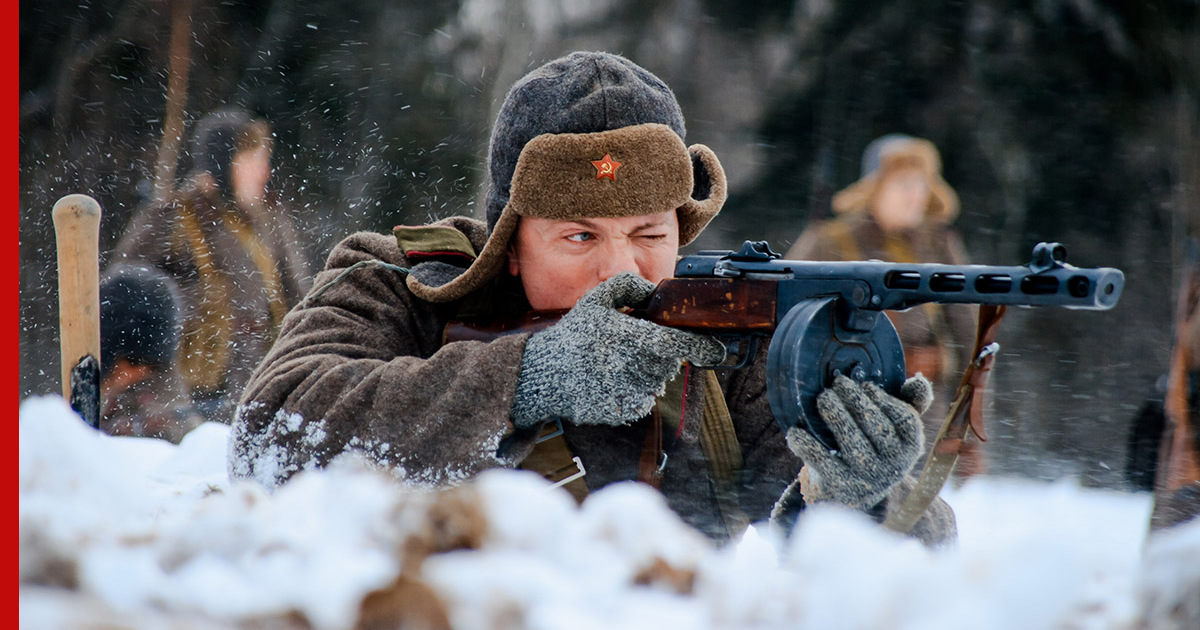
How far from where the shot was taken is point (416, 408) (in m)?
1.63

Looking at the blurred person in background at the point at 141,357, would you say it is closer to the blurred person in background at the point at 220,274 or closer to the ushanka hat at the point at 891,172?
the blurred person in background at the point at 220,274

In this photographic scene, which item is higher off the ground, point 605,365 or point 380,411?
point 605,365

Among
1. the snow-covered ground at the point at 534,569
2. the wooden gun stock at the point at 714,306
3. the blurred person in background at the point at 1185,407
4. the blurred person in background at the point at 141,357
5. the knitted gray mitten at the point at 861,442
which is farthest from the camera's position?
the blurred person in background at the point at 141,357

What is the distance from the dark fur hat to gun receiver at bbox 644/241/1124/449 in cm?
192

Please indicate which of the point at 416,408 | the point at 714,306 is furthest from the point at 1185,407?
the point at 416,408

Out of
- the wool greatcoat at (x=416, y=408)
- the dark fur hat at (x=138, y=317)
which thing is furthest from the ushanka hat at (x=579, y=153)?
the dark fur hat at (x=138, y=317)

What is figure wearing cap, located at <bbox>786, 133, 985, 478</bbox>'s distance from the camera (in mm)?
3307

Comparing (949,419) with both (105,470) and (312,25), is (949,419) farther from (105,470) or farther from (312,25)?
(312,25)

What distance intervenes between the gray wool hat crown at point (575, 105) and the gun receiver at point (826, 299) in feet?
1.15

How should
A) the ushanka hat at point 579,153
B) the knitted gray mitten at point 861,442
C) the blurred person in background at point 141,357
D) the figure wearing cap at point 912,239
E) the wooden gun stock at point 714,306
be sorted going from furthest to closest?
the figure wearing cap at point 912,239, the blurred person in background at point 141,357, the ushanka hat at point 579,153, the wooden gun stock at point 714,306, the knitted gray mitten at point 861,442

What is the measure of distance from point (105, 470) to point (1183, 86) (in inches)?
231

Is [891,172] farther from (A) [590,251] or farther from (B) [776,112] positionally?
(B) [776,112]

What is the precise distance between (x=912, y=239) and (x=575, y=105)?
2227mm

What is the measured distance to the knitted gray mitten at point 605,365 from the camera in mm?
1575
